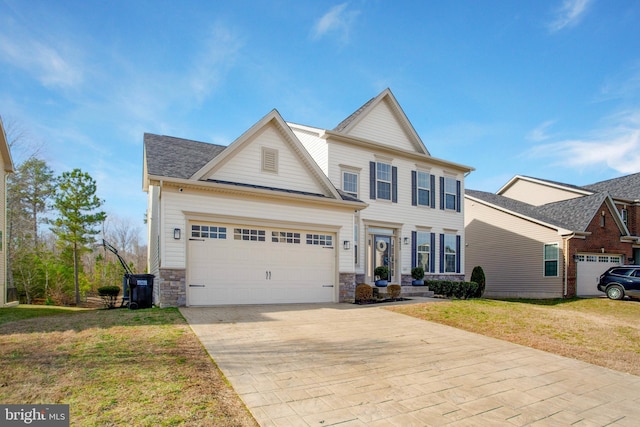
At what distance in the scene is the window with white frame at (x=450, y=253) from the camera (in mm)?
19281

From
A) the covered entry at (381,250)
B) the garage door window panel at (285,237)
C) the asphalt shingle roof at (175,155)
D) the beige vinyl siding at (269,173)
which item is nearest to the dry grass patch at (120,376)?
the asphalt shingle roof at (175,155)

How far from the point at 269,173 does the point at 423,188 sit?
906 centimetres

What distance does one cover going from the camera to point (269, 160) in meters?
13.0

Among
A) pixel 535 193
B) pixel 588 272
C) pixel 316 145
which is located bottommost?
pixel 588 272

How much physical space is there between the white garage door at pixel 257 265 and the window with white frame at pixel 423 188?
697 cm

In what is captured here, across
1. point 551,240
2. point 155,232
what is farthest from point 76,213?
point 551,240

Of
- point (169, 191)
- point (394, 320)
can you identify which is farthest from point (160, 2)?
point (394, 320)

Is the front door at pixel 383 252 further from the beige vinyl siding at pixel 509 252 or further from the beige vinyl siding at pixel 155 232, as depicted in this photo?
the beige vinyl siding at pixel 509 252

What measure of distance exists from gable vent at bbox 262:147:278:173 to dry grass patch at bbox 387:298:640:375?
5981 millimetres

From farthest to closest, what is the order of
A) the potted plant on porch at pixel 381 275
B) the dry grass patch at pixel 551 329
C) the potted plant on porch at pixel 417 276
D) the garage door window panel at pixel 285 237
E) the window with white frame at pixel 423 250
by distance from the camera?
1. the window with white frame at pixel 423 250
2. the potted plant on porch at pixel 417 276
3. the potted plant on porch at pixel 381 275
4. the garage door window panel at pixel 285 237
5. the dry grass patch at pixel 551 329

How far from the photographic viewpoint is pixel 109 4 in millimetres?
10469

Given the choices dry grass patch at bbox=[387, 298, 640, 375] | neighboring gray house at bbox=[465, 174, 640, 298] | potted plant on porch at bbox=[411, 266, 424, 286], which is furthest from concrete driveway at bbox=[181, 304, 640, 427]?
neighboring gray house at bbox=[465, 174, 640, 298]

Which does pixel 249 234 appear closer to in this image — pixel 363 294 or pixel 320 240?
pixel 320 240

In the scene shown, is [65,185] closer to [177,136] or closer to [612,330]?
[177,136]
